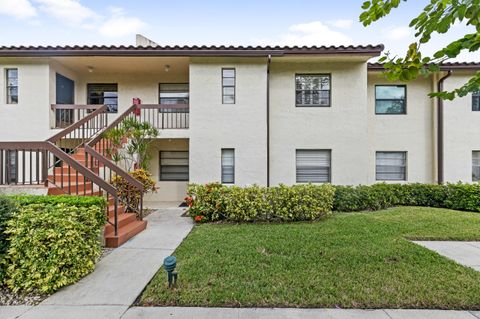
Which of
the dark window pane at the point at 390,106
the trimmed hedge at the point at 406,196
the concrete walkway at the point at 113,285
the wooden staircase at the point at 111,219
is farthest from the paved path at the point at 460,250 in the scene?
the wooden staircase at the point at 111,219

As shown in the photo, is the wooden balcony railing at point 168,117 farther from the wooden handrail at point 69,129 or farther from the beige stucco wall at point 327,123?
the beige stucco wall at point 327,123

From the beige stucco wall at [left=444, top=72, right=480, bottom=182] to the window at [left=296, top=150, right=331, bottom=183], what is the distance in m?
5.16

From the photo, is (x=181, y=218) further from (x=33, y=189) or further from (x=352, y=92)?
(x=352, y=92)

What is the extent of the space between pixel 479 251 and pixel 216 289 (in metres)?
5.53

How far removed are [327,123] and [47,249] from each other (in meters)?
9.09

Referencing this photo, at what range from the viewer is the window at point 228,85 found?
9.55m

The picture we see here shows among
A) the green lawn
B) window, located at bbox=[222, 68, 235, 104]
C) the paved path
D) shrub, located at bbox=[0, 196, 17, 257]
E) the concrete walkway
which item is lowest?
the concrete walkway

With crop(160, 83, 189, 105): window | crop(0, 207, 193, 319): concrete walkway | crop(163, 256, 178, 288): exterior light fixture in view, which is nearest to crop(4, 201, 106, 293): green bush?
crop(0, 207, 193, 319): concrete walkway

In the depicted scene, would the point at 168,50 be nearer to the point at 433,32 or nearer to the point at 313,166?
the point at 313,166

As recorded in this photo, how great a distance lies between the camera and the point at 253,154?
30.9ft

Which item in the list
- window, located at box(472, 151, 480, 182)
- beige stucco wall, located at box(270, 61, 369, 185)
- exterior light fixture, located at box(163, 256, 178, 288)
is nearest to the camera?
exterior light fixture, located at box(163, 256, 178, 288)

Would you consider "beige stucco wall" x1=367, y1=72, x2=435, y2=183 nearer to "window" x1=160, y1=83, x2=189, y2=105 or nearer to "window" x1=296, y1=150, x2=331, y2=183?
"window" x1=296, y1=150, x2=331, y2=183

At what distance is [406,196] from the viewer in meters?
9.58

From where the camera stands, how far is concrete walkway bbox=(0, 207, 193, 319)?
3.18m
